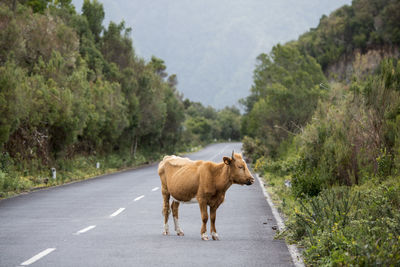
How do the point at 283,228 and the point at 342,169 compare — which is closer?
the point at 283,228

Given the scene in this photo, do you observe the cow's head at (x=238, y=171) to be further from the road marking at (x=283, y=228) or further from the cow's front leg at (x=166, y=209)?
the cow's front leg at (x=166, y=209)

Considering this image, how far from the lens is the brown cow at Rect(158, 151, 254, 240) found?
9.87 metres

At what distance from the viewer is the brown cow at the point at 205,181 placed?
32.4 feet

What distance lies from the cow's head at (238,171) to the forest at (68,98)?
13.3m

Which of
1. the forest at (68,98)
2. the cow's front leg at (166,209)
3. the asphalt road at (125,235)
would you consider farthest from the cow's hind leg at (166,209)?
the forest at (68,98)

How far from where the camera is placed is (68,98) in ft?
93.4

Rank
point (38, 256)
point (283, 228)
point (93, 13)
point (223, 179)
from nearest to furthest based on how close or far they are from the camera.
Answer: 1. point (38, 256)
2. point (223, 179)
3. point (283, 228)
4. point (93, 13)

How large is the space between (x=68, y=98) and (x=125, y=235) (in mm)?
18384

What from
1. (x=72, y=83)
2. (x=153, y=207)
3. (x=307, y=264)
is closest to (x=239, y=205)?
(x=153, y=207)

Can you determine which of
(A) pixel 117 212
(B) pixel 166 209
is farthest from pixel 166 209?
(A) pixel 117 212

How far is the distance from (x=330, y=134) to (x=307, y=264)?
9409mm

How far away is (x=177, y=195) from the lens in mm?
10586

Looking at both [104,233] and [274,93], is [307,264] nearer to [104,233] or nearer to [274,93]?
[104,233]

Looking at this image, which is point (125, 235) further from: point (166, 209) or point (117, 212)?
point (117, 212)
